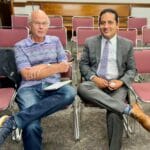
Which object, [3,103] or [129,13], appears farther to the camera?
[129,13]

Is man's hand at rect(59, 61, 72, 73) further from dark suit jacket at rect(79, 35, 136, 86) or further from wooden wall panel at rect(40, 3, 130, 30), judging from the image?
wooden wall panel at rect(40, 3, 130, 30)

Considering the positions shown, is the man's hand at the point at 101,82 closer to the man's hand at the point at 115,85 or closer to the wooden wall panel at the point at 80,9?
the man's hand at the point at 115,85

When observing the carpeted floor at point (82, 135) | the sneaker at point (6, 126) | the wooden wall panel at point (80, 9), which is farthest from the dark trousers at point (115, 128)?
the wooden wall panel at point (80, 9)

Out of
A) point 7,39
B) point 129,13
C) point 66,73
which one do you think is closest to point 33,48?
point 66,73

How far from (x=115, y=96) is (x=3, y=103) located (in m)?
0.93

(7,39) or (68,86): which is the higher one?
(7,39)

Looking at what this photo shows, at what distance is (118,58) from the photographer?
9.18 ft

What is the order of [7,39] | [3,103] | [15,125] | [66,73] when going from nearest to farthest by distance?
1. [15,125]
2. [3,103]
3. [66,73]
4. [7,39]

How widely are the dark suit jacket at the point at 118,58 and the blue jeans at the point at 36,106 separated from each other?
0.30 m

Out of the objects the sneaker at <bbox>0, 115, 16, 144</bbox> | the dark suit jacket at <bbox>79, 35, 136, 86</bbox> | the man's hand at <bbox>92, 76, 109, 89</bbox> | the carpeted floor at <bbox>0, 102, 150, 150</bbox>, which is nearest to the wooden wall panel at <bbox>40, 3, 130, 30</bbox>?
the carpeted floor at <bbox>0, 102, 150, 150</bbox>

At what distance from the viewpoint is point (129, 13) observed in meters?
7.61

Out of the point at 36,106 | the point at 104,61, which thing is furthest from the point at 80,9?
the point at 36,106

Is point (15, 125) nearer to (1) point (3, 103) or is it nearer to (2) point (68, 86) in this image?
(1) point (3, 103)

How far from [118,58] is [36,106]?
2.93 feet
